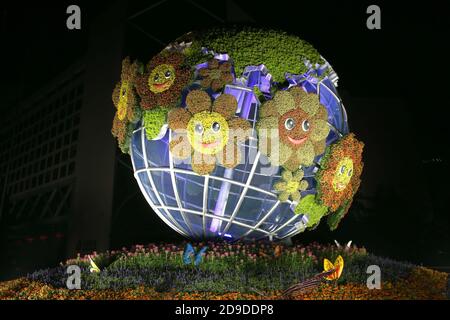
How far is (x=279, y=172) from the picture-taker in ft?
33.2

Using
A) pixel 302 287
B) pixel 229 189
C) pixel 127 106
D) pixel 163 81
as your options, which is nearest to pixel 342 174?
pixel 229 189

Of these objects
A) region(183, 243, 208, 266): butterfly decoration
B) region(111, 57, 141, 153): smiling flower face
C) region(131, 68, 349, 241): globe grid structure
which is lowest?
region(183, 243, 208, 266): butterfly decoration

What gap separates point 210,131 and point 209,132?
0.03 meters

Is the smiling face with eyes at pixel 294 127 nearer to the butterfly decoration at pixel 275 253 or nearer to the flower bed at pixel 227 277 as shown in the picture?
the butterfly decoration at pixel 275 253

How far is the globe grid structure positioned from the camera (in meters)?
9.99

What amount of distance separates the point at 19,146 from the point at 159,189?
31.0 meters

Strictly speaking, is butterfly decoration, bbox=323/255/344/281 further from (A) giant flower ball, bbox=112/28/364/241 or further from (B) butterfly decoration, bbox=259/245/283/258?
(A) giant flower ball, bbox=112/28/364/241

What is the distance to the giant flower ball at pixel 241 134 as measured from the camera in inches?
387

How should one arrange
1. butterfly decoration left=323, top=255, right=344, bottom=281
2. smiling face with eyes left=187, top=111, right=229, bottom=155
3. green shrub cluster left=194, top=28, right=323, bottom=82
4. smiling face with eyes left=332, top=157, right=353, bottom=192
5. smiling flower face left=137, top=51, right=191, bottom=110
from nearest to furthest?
butterfly decoration left=323, top=255, right=344, bottom=281
smiling face with eyes left=187, top=111, right=229, bottom=155
green shrub cluster left=194, top=28, right=323, bottom=82
smiling flower face left=137, top=51, right=191, bottom=110
smiling face with eyes left=332, top=157, right=353, bottom=192

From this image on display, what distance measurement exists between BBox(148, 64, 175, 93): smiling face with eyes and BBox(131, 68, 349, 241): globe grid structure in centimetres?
86

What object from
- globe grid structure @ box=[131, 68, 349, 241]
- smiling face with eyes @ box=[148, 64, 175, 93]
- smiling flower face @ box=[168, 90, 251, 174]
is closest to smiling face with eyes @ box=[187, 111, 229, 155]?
smiling flower face @ box=[168, 90, 251, 174]

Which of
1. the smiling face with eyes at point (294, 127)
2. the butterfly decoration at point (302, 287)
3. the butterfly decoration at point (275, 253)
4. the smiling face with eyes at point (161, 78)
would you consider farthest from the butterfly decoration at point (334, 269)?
the smiling face with eyes at point (161, 78)

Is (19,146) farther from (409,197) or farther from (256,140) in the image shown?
(256,140)
